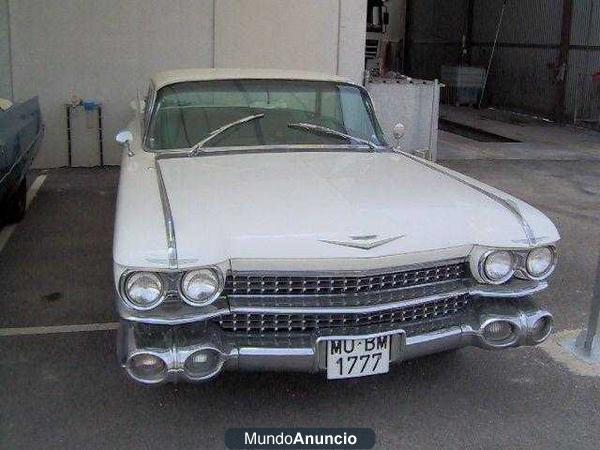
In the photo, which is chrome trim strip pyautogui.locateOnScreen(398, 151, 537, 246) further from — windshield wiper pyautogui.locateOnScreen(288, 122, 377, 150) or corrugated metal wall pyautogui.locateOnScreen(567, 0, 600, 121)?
corrugated metal wall pyautogui.locateOnScreen(567, 0, 600, 121)

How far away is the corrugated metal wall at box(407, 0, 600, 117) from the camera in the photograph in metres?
15.8

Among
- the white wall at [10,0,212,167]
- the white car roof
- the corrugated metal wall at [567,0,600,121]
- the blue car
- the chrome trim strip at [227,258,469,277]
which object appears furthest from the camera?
the corrugated metal wall at [567,0,600,121]

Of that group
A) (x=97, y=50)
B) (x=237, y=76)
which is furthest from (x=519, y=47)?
(x=237, y=76)

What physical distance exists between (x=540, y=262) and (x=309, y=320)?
3.95 feet

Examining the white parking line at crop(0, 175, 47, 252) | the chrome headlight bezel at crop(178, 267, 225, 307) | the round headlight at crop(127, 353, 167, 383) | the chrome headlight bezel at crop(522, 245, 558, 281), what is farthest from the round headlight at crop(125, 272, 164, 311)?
the white parking line at crop(0, 175, 47, 252)

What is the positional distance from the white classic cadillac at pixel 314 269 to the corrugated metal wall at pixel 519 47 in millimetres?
12833

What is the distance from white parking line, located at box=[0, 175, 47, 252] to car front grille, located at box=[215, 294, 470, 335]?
380 cm

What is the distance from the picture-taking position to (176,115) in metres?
4.92

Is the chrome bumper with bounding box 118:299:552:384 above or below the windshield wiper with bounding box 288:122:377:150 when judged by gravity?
below

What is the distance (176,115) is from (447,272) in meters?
2.21

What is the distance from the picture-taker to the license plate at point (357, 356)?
339 cm

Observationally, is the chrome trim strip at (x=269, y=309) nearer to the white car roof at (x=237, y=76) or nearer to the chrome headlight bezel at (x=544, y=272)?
the chrome headlight bezel at (x=544, y=272)

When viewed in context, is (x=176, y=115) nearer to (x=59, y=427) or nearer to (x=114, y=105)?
(x=59, y=427)

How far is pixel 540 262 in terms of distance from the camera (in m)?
3.71
